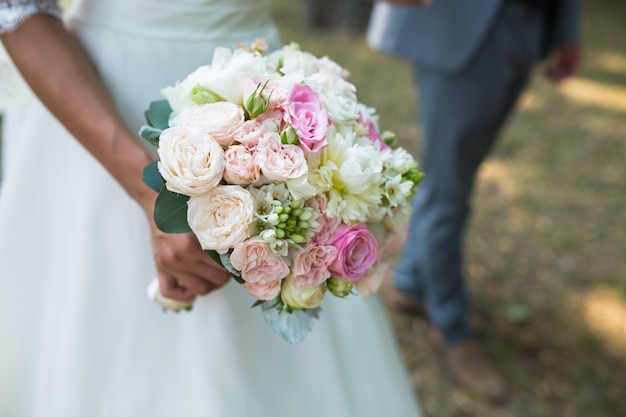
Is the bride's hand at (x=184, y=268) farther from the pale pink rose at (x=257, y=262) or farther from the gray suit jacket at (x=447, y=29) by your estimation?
the gray suit jacket at (x=447, y=29)

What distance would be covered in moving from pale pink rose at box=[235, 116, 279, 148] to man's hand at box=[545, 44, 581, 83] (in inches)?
68.4

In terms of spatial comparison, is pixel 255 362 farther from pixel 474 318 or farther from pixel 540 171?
pixel 540 171

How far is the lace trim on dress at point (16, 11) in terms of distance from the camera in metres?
1.10

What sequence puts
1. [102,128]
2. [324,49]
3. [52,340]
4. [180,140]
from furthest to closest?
[324,49], [52,340], [102,128], [180,140]

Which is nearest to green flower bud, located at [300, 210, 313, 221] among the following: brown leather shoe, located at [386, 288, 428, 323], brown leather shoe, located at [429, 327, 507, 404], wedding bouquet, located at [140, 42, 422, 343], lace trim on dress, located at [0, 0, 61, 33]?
wedding bouquet, located at [140, 42, 422, 343]

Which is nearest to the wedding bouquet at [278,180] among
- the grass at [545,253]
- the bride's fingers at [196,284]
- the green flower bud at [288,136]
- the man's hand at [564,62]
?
the green flower bud at [288,136]

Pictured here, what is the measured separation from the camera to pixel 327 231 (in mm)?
976

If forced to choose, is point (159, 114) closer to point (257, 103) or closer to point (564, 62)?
point (257, 103)

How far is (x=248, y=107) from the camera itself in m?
0.96

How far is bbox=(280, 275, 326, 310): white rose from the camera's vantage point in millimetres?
987

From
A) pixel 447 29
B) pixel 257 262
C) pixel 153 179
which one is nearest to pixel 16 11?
pixel 153 179

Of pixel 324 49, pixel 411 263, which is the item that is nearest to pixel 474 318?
pixel 411 263

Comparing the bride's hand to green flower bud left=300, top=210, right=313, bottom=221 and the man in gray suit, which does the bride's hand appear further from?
the man in gray suit

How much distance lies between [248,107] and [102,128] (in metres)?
0.31
